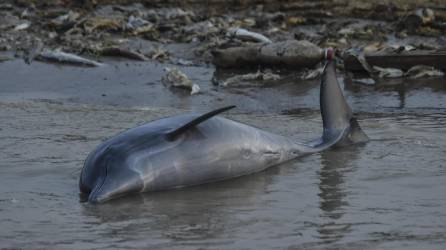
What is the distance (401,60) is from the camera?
1398 centimetres

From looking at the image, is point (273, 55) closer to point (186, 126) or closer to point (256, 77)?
point (256, 77)

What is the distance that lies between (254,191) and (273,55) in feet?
24.1

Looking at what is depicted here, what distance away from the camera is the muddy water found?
19.7 feet

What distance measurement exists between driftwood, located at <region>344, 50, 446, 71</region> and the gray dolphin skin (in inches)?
227

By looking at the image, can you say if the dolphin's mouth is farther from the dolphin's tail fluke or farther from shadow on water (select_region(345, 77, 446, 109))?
shadow on water (select_region(345, 77, 446, 109))

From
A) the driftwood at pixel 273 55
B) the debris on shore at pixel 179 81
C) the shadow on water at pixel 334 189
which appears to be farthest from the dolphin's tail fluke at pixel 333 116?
the driftwood at pixel 273 55

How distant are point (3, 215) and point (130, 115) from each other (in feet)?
15.8

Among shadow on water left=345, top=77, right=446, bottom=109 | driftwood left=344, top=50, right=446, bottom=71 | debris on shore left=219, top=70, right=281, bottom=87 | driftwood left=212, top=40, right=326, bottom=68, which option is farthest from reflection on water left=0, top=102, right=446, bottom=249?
driftwood left=212, top=40, right=326, bottom=68

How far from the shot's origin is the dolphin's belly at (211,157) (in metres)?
7.35

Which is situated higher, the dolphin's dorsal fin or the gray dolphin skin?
the dolphin's dorsal fin

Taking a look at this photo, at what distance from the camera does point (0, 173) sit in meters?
7.96

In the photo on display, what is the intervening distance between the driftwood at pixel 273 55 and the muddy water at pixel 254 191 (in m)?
1.92

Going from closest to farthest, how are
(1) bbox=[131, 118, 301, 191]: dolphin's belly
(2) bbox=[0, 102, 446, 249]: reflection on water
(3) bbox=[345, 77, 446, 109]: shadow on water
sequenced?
(2) bbox=[0, 102, 446, 249]: reflection on water < (1) bbox=[131, 118, 301, 191]: dolphin's belly < (3) bbox=[345, 77, 446, 109]: shadow on water

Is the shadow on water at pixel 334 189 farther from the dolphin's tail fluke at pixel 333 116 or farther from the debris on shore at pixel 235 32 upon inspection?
the debris on shore at pixel 235 32
